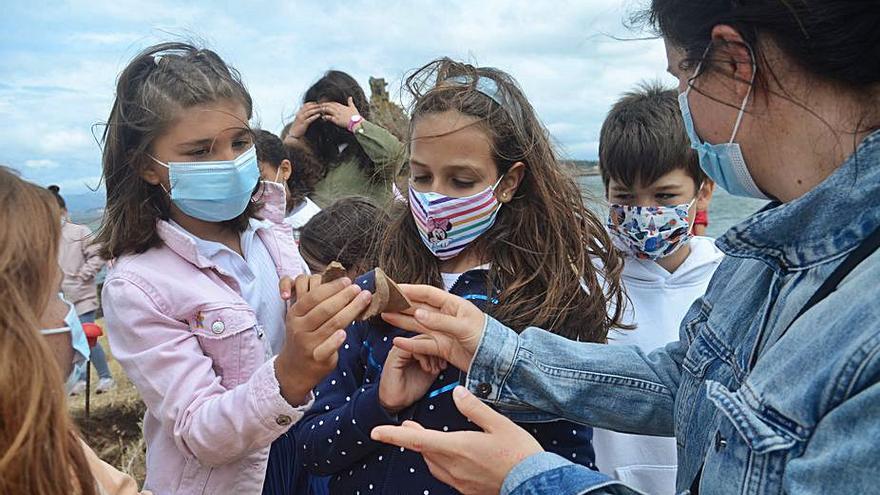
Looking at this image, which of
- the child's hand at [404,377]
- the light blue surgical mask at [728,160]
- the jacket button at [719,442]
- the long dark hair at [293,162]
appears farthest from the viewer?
the long dark hair at [293,162]

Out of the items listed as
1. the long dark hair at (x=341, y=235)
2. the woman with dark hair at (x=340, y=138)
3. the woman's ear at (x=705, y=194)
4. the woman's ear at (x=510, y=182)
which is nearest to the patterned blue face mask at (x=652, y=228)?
the woman's ear at (x=705, y=194)

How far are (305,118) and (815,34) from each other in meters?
4.45

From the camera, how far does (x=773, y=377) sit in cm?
121

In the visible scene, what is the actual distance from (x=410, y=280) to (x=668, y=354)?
889 millimetres

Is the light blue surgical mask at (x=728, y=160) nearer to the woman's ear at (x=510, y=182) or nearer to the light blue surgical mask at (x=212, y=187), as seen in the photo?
the woman's ear at (x=510, y=182)

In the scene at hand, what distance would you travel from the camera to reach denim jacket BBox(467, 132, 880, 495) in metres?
1.07

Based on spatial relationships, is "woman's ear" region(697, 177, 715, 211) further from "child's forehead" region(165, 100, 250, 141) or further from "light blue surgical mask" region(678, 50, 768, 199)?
"child's forehead" region(165, 100, 250, 141)

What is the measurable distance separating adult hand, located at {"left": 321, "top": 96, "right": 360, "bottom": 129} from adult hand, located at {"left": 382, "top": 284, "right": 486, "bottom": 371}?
329 centimetres

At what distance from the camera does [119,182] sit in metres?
2.66

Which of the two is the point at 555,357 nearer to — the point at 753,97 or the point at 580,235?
the point at 580,235

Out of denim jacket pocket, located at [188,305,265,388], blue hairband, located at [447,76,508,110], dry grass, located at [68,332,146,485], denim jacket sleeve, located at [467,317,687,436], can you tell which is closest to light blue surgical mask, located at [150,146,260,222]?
denim jacket pocket, located at [188,305,265,388]

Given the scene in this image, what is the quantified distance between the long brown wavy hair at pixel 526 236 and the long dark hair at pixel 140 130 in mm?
866

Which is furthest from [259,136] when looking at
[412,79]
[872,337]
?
[872,337]

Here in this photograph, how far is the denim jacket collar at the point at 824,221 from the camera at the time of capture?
1189 mm
